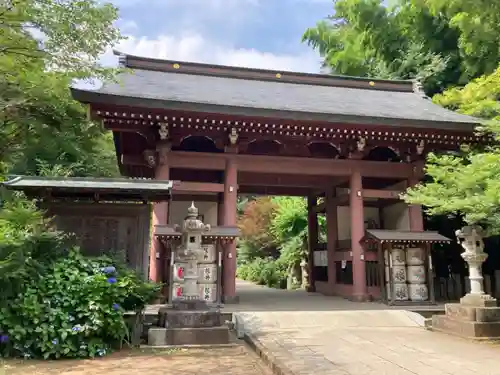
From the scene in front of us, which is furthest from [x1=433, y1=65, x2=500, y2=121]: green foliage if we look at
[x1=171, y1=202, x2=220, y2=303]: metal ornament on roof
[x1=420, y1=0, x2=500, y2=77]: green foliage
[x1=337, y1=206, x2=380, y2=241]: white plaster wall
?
[x1=171, y1=202, x2=220, y2=303]: metal ornament on roof

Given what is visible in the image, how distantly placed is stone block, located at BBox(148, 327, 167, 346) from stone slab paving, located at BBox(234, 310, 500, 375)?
4.59 feet

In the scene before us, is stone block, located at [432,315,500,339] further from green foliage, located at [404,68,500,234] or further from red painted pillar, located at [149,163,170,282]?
red painted pillar, located at [149,163,170,282]

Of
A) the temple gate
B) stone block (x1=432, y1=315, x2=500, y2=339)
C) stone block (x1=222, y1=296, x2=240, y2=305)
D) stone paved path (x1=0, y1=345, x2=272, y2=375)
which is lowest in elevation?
stone paved path (x1=0, y1=345, x2=272, y2=375)

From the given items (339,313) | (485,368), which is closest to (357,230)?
(339,313)

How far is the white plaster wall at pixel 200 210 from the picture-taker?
447 inches

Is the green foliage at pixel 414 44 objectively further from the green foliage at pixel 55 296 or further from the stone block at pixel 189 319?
the green foliage at pixel 55 296

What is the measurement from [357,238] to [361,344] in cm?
467

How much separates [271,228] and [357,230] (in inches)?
529

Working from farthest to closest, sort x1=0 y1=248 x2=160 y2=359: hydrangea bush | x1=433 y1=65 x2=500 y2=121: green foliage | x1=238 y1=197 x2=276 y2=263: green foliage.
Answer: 1. x1=238 y1=197 x2=276 y2=263: green foliage
2. x1=433 y1=65 x2=500 y2=121: green foliage
3. x1=0 y1=248 x2=160 y2=359: hydrangea bush

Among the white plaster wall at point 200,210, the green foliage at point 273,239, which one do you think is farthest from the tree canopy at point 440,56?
the green foliage at point 273,239

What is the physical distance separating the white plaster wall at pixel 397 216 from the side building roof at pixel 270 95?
252 centimetres

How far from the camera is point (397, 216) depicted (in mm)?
12008

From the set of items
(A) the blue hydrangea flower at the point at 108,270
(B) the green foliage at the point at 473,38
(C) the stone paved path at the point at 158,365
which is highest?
(B) the green foliage at the point at 473,38

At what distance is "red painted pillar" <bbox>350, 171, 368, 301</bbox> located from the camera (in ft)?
34.2
